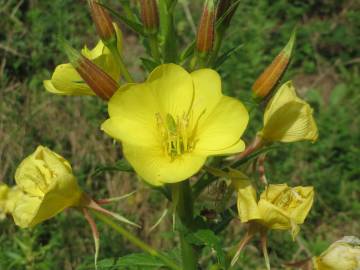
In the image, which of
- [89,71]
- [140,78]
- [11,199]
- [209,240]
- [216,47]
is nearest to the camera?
[89,71]

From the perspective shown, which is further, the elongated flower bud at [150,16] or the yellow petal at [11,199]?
the yellow petal at [11,199]

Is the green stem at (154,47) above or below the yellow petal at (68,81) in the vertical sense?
above

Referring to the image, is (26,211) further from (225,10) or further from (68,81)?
(225,10)

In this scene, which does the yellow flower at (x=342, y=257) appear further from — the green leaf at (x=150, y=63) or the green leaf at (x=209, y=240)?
the green leaf at (x=150, y=63)

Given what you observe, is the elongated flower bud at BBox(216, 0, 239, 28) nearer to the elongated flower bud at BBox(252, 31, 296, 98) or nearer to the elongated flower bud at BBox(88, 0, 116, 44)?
the elongated flower bud at BBox(252, 31, 296, 98)

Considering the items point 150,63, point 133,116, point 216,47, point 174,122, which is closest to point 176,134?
point 174,122

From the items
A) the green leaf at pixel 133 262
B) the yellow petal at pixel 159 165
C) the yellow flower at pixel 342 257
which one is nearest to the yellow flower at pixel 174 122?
the yellow petal at pixel 159 165

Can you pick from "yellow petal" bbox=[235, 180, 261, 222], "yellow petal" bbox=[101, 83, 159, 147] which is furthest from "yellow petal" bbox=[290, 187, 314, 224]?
"yellow petal" bbox=[101, 83, 159, 147]
